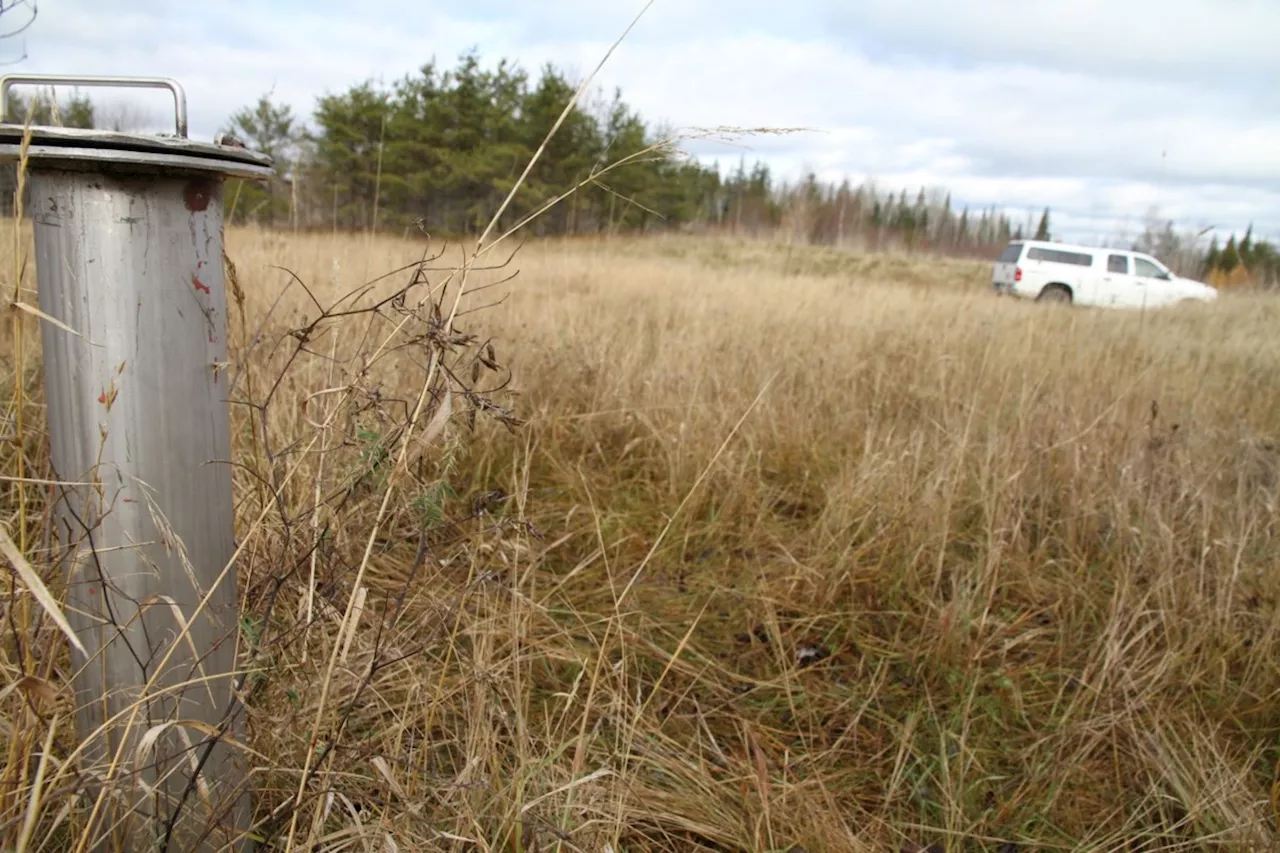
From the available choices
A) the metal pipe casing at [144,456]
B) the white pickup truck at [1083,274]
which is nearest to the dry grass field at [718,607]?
the metal pipe casing at [144,456]

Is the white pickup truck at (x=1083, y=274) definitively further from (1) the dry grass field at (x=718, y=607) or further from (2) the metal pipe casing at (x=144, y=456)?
(2) the metal pipe casing at (x=144, y=456)

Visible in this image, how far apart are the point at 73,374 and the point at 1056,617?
2276 mm

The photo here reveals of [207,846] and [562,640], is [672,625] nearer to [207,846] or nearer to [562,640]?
[562,640]

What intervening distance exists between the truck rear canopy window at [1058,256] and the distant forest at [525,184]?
5.42ft

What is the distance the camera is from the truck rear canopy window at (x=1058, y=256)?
15.7m

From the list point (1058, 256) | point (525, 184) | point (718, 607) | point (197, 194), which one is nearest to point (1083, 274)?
point (1058, 256)

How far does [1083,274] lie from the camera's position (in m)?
15.5

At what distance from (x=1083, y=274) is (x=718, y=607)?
16.3 metres

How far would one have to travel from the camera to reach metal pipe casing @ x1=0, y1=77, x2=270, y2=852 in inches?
33.7

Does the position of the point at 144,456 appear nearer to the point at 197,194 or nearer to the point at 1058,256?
the point at 197,194

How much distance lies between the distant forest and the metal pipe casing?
0.96 feet

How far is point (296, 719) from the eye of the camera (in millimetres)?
1222

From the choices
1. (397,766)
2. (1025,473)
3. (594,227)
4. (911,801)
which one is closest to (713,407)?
(1025,473)

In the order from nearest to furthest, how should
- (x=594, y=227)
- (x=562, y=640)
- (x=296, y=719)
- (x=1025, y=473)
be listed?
1. (x=296, y=719)
2. (x=562, y=640)
3. (x=1025, y=473)
4. (x=594, y=227)
